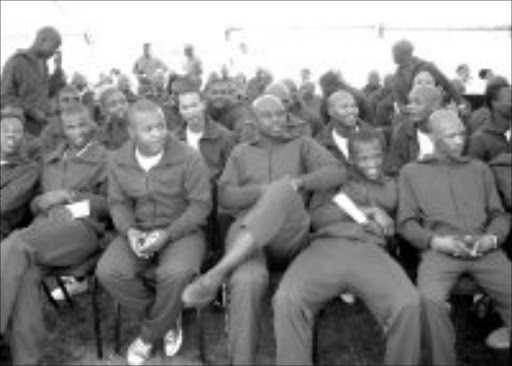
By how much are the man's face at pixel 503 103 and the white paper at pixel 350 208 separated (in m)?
1.58

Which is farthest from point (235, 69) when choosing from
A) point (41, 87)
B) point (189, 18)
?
point (41, 87)

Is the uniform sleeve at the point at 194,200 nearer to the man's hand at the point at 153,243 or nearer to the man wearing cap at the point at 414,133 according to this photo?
the man's hand at the point at 153,243

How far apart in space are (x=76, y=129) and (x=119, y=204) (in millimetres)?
663

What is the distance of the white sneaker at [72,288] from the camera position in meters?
4.71

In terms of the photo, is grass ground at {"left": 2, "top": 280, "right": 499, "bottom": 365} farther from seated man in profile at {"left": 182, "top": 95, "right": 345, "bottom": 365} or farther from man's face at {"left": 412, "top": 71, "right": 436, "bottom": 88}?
man's face at {"left": 412, "top": 71, "right": 436, "bottom": 88}

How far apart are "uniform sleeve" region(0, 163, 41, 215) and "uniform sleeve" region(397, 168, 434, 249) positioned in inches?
81.2

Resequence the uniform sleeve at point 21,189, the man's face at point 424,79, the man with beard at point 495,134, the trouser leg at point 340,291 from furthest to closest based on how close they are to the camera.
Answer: the man's face at point 424,79, the man with beard at point 495,134, the uniform sleeve at point 21,189, the trouser leg at point 340,291

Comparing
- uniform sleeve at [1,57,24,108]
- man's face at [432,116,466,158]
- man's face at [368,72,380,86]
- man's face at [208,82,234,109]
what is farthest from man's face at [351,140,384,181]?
man's face at [368,72,380,86]

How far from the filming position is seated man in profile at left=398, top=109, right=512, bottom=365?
345 cm

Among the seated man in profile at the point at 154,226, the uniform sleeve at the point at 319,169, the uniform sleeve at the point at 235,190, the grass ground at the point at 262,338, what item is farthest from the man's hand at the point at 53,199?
the uniform sleeve at the point at 319,169

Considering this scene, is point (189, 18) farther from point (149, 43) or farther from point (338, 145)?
point (338, 145)

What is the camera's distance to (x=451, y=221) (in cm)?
375

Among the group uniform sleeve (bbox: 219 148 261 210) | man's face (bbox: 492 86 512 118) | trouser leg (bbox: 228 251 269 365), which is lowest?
trouser leg (bbox: 228 251 269 365)

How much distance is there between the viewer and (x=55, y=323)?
4.34 metres
